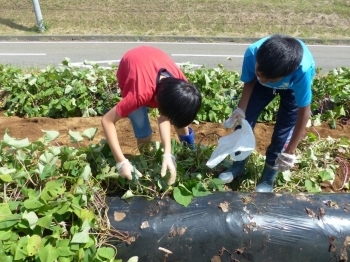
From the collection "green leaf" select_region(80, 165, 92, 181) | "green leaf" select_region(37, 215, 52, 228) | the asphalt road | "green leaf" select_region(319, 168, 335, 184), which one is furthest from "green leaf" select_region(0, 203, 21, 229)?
the asphalt road

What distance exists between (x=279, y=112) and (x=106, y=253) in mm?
1376

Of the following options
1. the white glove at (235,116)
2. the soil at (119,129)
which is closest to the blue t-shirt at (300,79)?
the white glove at (235,116)

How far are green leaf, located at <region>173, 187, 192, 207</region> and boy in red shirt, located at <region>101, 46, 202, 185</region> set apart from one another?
7cm

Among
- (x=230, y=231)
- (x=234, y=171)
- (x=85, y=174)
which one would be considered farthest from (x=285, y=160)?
(x=85, y=174)

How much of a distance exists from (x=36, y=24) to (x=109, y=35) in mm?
2206

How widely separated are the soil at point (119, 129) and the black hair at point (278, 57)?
1.43 meters

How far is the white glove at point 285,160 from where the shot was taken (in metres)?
2.32

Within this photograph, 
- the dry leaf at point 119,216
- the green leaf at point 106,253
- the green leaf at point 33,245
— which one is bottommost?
the green leaf at point 106,253

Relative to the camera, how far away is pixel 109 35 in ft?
30.7

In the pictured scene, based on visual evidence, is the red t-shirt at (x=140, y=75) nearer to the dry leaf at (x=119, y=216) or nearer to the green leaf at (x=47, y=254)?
the dry leaf at (x=119, y=216)

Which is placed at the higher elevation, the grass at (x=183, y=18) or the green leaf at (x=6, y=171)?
the green leaf at (x=6, y=171)

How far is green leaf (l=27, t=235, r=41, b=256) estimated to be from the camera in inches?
64.9

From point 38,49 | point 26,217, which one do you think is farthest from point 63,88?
point 38,49

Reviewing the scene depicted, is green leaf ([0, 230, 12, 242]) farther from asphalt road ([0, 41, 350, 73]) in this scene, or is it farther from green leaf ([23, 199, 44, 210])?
asphalt road ([0, 41, 350, 73])
